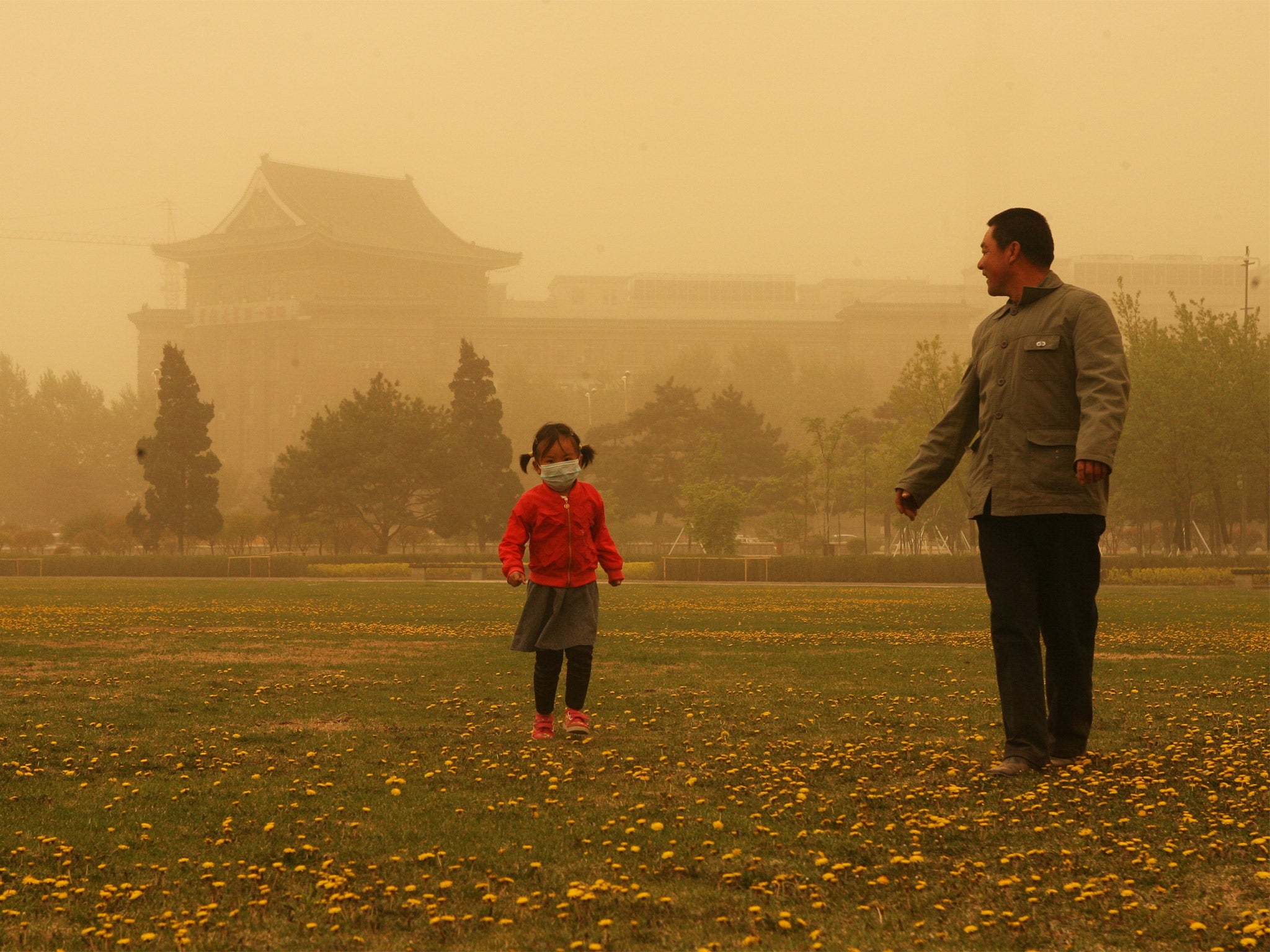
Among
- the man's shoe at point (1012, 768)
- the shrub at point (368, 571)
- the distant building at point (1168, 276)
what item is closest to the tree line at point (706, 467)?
the shrub at point (368, 571)

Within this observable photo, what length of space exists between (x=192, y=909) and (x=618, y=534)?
171 ft

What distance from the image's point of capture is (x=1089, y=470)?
17.1 feet

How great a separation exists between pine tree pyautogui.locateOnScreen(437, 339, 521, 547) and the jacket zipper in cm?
4048

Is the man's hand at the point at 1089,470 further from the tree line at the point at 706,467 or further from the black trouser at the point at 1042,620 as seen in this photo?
the tree line at the point at 706,467

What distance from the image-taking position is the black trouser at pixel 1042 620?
5516 mm

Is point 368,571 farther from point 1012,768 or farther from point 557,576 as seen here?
point 1012,768

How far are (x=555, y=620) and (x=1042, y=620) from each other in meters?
2.36

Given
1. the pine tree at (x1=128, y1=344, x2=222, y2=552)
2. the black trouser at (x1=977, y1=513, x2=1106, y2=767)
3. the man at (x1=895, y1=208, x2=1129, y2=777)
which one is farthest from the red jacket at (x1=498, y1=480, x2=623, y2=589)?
the pine tree at (x1=128, y1=344, x2=222, y2=552)

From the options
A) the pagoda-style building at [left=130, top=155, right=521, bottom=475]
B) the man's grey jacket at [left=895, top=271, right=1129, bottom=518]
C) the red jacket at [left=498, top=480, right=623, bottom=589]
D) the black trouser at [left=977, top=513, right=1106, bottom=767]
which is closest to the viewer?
the man's grey jacket at [left=895, top=271, right=1129, bottom=518]

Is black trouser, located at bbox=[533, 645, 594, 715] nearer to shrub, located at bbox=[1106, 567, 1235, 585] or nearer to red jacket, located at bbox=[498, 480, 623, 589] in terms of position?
red jacket, located at bbox=[498, 480, 623, 589]

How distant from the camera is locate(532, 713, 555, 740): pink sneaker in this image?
6676 millimetres

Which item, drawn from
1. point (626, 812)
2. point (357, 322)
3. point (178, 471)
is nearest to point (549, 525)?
point (626, 812)

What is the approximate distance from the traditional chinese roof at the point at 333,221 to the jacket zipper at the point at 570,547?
10393cm

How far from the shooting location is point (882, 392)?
361 feet
